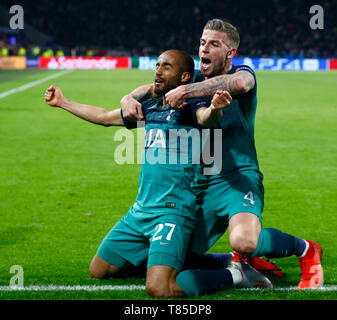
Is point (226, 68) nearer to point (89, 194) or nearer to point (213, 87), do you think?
point (213, 87)

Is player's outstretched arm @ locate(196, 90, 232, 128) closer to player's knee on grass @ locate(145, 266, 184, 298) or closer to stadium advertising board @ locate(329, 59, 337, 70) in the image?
player's knee on grass @ locate(145, 266, 184, 298)

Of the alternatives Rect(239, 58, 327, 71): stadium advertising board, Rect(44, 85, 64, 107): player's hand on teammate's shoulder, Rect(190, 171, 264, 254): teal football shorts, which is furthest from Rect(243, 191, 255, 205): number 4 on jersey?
Rect(239, 58, 327, 71): stadium advertising board

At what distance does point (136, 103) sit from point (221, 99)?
3.14 ft

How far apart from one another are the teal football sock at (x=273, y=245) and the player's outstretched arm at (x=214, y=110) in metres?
Result: 0.82

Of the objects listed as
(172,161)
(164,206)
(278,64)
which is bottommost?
(164,206)

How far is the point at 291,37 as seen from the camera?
170 feet

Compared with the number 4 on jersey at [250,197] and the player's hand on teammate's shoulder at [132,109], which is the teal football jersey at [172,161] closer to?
the player's hand on teammate's shoulder at [132,109]

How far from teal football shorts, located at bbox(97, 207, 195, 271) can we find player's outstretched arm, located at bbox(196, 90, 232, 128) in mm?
683

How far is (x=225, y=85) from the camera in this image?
4.29 m

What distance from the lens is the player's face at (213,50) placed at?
14.8 ft

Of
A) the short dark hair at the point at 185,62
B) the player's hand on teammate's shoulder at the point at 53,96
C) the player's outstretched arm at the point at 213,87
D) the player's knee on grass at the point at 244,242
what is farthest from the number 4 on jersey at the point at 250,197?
the player's hand on teammate's shoulder at the point at 53,96

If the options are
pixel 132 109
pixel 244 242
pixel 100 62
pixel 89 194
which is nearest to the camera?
pixel 244 242

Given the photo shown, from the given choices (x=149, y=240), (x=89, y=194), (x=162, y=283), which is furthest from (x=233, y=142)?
(x=89, y=194)

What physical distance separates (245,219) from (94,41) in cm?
5033
